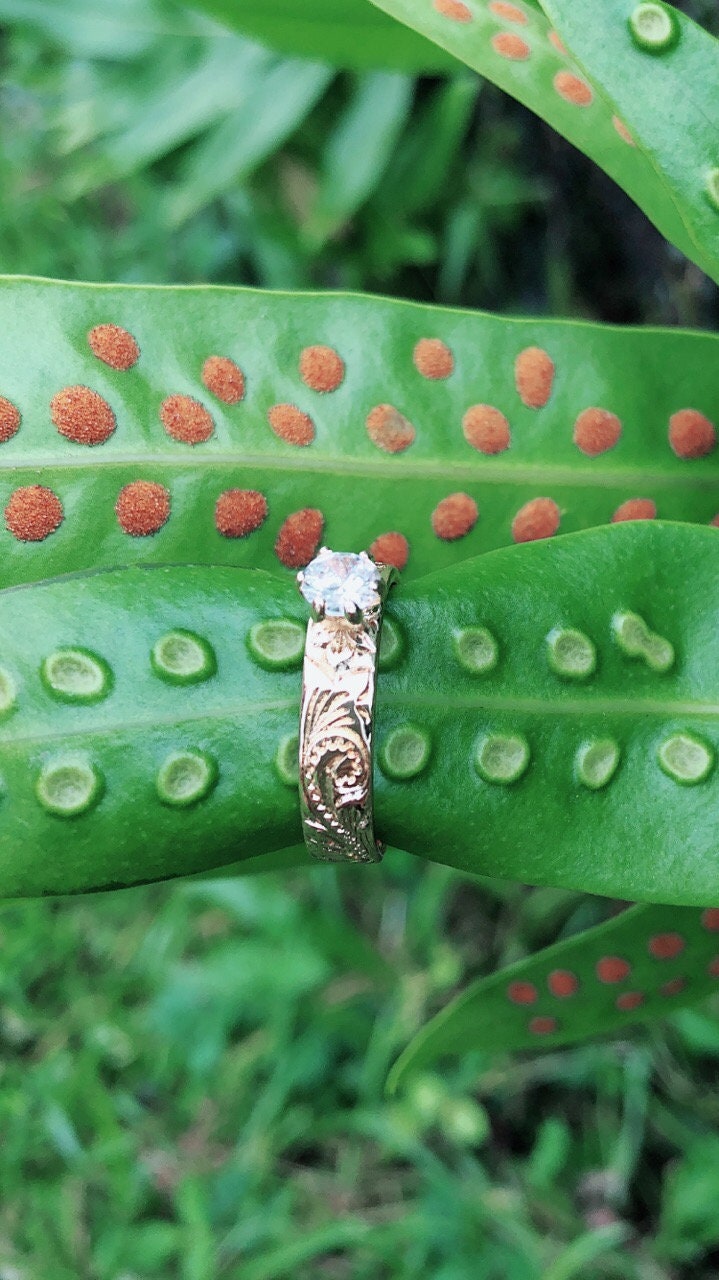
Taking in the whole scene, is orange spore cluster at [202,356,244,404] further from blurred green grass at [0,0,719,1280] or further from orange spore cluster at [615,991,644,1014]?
blurred green grass at [0,0,719,1280]

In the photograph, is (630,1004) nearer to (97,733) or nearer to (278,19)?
(97,733)

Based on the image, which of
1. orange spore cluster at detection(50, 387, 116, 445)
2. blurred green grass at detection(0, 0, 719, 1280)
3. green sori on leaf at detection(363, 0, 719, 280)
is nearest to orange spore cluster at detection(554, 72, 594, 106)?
green sori on leaf at detection(363, 0, 719, 280)

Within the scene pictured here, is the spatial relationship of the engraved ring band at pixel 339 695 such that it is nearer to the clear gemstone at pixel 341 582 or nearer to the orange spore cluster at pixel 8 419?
the clear gemstone at pixel 341 582

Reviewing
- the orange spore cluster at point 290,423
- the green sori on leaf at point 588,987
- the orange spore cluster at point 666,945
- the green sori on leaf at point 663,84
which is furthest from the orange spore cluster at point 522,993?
the green sori on leaf at point 663,84

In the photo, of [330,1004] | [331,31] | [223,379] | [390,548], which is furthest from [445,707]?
[330,1004]

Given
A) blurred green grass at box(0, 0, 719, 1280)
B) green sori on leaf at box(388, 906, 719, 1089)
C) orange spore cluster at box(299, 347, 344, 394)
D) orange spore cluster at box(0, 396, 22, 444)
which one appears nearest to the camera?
orange spore cluster at box(0, 396, 22, 444)

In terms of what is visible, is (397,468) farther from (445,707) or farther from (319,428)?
Answer: (445,707)
